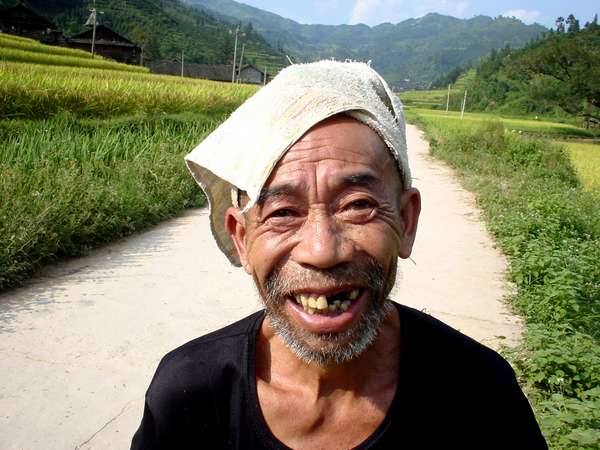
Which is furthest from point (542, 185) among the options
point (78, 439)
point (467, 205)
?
point (78, 439)

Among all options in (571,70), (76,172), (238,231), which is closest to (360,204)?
(238,231)

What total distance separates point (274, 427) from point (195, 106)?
17.2 metres

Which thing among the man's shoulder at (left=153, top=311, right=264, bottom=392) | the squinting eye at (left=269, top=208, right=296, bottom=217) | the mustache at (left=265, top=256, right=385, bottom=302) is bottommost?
the man's shoulder at (left=153, top=311, right=264, bottom=392)

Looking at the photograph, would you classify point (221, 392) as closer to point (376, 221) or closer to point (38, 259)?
point (376, 221)

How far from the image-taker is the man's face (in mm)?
1346

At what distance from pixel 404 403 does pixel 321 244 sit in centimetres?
46

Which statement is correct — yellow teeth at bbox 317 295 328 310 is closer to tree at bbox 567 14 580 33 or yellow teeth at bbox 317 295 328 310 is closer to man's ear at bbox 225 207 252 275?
man's ear at bbox 225 207 252 275

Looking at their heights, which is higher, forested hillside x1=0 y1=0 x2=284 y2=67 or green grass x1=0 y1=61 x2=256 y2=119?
forested hillside x1=0 y1=0 x2=284 y2=67

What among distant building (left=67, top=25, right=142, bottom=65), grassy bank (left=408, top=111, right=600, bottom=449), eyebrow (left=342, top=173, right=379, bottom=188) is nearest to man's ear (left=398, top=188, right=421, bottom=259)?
eyebrow (left=342, top=173, right=379, bottom=188)

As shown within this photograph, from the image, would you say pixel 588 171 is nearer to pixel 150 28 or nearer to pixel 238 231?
pixel 238 231

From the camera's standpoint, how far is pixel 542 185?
34.9 feet

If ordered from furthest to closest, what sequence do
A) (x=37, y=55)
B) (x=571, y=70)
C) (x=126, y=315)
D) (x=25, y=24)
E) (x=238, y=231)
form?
(x=571, y=70) < (x=25, y=24) < (x=37, y=55) < (x=126, y=315) < (x=238, y=231)

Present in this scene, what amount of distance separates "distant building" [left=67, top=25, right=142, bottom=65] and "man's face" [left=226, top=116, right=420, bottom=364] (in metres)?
54.2

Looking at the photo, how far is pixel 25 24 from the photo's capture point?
40562mm
